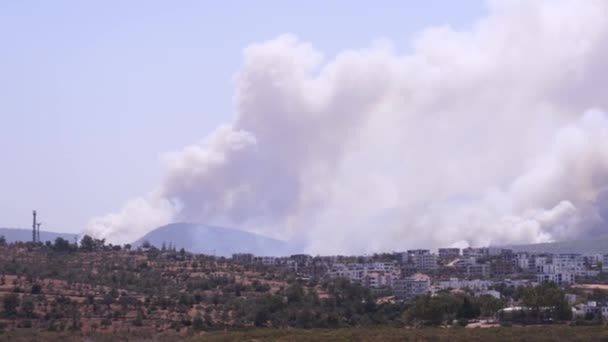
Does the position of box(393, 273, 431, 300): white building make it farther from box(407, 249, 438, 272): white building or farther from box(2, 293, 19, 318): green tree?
box(2, 293, 19, 318): green tree

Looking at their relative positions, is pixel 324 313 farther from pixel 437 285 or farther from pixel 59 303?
pixel 437 285

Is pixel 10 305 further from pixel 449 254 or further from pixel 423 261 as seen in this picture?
pixel 449 254

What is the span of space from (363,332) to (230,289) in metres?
24.3

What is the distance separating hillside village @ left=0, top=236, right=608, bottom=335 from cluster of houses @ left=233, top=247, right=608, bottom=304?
635 cm

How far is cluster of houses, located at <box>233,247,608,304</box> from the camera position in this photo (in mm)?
111500

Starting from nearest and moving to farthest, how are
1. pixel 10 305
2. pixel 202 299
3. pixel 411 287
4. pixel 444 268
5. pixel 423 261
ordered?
pixel 10 305 < pixel 202 299 < pixel 411 287 < pixel 444 268 < pixel 423 261

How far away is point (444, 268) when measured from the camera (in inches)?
5507

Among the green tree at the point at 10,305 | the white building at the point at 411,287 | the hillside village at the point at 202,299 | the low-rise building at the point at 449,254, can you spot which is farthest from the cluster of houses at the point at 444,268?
the green tree at the point at 10,305

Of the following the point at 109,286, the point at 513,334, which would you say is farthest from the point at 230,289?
the point at 513,334

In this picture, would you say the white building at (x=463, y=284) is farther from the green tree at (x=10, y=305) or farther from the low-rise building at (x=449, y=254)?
the green tree at (x=10, y=305)

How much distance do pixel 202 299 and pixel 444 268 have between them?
71.7 m

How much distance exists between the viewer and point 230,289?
78.2 m

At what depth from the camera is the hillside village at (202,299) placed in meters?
63.8

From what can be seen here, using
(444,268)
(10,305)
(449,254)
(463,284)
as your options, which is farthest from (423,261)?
(10,305)
